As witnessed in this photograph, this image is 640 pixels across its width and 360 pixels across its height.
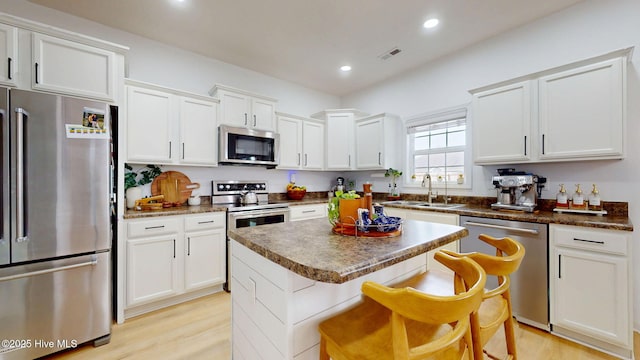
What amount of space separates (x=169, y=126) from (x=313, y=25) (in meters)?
1.91

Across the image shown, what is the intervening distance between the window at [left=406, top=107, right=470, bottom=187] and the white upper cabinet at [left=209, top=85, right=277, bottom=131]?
2.09 metres

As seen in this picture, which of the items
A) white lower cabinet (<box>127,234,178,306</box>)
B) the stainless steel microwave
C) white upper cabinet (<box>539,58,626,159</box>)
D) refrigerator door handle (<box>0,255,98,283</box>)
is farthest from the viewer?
the stainless steel microwave

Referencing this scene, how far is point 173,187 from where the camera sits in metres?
3.05

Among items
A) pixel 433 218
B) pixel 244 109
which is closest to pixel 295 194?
pixel 244 109

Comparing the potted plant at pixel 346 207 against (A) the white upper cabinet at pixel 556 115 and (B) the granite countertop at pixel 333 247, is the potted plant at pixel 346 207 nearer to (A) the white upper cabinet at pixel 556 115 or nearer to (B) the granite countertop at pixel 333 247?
(B) the granite countertop at pixel 333 247

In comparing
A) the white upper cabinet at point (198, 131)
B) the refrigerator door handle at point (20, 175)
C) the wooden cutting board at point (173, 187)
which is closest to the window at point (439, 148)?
the white upper cabinet at point (198, 131)

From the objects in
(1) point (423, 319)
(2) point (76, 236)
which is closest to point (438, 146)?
(1) point (423, 319)

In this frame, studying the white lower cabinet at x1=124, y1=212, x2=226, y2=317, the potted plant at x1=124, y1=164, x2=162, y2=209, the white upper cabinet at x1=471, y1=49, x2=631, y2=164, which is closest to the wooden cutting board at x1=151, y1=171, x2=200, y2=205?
the potted plant at x1=124, y1=164, x2=162, y2=209

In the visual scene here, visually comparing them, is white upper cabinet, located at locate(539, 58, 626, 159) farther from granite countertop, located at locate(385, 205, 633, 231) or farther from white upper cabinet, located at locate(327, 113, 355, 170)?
white upper cabinet, located at locate(327, 113, 355, 170)

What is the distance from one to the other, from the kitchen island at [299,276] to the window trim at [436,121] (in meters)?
2.12

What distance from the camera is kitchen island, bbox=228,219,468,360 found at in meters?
0.92

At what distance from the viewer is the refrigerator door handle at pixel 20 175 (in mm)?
1646

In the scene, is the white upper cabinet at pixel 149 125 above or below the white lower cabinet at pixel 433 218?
above

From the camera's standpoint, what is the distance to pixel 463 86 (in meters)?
3.23
